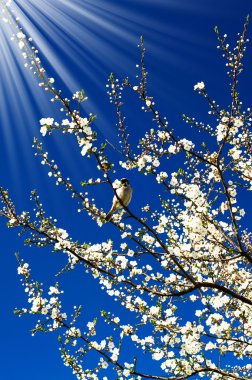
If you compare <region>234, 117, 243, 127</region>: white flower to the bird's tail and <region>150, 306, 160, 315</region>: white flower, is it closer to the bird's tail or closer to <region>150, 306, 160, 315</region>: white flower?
the bird's tail

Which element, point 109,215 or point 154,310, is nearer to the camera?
point 154,310

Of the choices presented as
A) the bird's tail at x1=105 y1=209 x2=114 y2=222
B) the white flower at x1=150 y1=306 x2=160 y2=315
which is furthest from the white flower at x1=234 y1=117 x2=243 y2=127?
the white flower at x1=150 y1=306 x2=160 y2=315

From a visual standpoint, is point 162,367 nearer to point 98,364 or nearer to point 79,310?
point 98,364

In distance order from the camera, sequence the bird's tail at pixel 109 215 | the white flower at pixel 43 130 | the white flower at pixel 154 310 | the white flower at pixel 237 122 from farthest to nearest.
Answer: the white flower at pixel 237 122 → the white flower at pixel 154 310 → the bird's tail at pixel 109 215 → the white flower at pixel 43 130

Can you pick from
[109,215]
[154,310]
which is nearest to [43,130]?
[109,215]

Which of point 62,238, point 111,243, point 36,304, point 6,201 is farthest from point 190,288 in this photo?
point 6,201

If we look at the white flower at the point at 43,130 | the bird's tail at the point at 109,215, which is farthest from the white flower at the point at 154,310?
the white flower at the point at 43,130

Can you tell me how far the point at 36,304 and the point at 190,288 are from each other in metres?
2.69

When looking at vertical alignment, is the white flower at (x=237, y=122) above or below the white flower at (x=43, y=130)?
→ above

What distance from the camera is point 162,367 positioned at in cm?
698

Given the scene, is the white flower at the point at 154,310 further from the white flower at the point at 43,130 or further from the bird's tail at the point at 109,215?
the white flower at the point at 43,130

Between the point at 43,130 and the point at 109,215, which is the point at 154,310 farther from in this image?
the point at 43,130

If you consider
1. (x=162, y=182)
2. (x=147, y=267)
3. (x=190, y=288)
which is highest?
(x=162, y=182)

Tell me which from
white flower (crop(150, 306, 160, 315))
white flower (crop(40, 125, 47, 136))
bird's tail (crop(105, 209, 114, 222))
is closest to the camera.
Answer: white flower (crop(40, 125, 47, 136))
